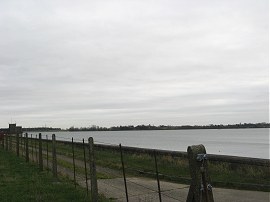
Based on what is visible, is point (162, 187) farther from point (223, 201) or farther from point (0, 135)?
point (0, 135)

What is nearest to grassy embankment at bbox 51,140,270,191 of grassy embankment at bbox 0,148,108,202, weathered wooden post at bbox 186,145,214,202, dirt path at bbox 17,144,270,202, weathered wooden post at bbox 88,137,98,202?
dirt path at bbox 17,144,270,202

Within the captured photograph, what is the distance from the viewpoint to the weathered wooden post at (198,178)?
15.2 ft

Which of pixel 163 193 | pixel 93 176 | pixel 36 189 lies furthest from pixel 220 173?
pixel 93 176

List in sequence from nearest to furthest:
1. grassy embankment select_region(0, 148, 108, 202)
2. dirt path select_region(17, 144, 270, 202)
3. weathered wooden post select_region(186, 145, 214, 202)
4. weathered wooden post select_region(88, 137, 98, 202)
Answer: weathered wooden post select_region(186, 145, 214, 202)
weathered wooden post select_region(88, 137, 98, 202)
grassy embankment select_region(0, 148, 108, 202)
dirt path select_region(17, 144, 270, 202)

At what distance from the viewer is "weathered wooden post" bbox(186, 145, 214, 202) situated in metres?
4.63

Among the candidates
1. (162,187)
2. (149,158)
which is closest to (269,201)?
(162,187)

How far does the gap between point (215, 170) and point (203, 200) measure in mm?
12352

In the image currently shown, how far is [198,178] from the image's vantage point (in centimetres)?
463

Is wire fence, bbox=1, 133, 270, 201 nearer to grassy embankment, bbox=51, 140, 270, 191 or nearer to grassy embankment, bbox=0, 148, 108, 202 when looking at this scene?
grassy embankment, bbox=51, 140, 270, 191

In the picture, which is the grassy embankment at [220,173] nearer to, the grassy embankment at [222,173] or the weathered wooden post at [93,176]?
the grassy embankment at [222,173]

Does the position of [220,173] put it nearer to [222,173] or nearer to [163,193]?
[222,173]

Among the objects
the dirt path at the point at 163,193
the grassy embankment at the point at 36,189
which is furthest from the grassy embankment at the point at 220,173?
the grassy embankment at the point at 36,189

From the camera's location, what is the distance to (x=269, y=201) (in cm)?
963

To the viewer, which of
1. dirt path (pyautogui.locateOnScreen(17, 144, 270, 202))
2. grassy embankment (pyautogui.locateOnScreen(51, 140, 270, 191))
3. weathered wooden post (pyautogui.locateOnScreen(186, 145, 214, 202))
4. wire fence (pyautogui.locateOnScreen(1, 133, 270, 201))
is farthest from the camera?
grassy embankment (pyautogui.locateOnScreen(51, 140, 270, 191))
